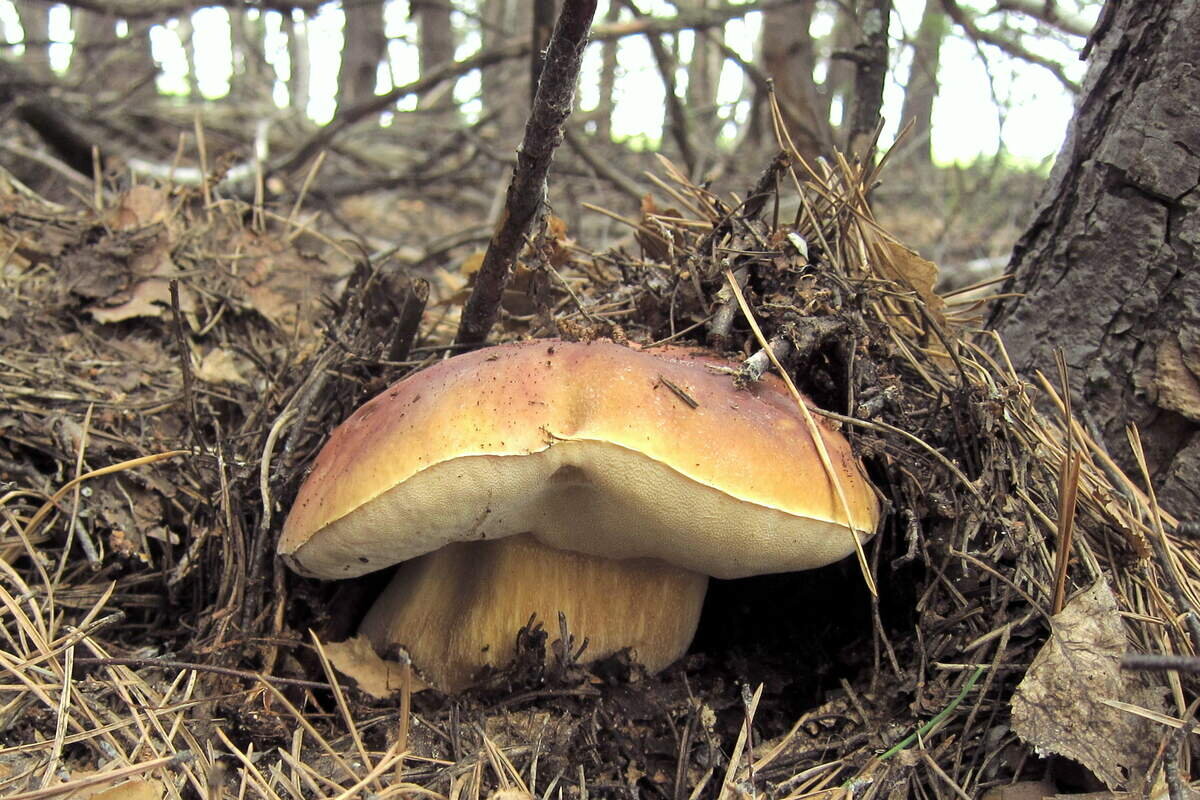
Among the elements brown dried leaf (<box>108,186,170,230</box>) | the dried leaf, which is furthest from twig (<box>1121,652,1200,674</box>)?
brown dried leaf (<box>108,186,170,230</box>)

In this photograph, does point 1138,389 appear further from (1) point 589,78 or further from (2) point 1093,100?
(1) point 589,78

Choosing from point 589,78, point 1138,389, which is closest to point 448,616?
point 1138,389

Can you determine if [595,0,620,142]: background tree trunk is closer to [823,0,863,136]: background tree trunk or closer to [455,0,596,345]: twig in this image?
[823,0,863,136]: background tree trunk

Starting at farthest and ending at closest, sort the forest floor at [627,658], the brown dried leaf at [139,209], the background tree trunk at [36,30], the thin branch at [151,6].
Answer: the background tree trunk at [36,30], the thin branch at [151,6], the brown dried leaf at [139,209], the forest floor at [627,658]

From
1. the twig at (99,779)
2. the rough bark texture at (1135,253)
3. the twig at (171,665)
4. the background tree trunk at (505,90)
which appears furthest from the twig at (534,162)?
the background tree trunk at (505,90)

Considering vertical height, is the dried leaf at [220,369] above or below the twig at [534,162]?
below

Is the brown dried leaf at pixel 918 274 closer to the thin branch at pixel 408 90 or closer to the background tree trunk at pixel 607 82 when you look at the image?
the thin branch at pixel 408 90

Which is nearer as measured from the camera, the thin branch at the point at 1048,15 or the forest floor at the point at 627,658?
the forest floor at the point at 627,658

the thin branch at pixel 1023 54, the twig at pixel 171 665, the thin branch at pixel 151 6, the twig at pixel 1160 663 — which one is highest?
the thin branch at pixel 1023 54
